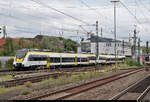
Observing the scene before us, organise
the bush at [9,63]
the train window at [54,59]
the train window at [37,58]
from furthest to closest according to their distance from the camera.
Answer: the bush at [9,63] < the train window at [54,59] < the train window at [37,58]

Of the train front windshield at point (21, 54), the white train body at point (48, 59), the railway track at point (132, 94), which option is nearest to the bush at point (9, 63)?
the white train body at point (48, 59)

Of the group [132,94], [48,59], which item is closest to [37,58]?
[48,59]

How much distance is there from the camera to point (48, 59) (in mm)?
35844

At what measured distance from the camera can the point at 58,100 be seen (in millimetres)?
11203

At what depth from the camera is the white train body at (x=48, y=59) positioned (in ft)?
103

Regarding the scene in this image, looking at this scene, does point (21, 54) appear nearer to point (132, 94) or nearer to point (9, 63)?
point (9, 63)

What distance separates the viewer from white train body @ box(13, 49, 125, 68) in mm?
31406

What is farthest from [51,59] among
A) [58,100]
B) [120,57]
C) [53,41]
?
[53,41]

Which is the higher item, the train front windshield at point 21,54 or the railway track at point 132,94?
the train front windshield at point 21,54

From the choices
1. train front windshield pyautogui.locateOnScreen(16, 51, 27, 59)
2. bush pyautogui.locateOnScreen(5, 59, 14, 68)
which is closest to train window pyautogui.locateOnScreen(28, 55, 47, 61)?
train front windshield pyautogui.locateOnScreen(16, 51, 27, 59)

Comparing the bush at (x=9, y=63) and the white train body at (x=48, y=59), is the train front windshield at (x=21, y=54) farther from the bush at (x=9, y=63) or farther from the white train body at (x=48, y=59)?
the bush at (x=9, y=63)

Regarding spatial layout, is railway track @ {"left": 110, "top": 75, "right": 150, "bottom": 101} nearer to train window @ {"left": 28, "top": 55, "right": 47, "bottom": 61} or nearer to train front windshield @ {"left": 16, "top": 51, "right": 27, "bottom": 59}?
train window @ {"left": 28, "top": 55, "right": 47, "bottom": 61}

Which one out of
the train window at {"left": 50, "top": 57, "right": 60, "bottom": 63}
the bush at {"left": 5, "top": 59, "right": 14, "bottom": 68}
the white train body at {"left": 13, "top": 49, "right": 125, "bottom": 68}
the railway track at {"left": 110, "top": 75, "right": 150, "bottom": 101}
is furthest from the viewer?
the bush at {"left": 5, "top": 59, "right": 14, "bottom": 68}

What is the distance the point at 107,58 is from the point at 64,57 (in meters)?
22.2
